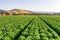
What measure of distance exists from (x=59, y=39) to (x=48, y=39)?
1021 millimetres

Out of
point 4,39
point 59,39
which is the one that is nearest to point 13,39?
point 4,39

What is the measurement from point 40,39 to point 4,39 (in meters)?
3.35

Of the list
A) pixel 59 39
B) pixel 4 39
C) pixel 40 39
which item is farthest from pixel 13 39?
pixel 59 39

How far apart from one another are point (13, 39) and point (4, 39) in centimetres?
169

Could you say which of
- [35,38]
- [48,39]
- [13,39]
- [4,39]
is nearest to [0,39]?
[4,39]

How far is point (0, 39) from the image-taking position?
588 inches

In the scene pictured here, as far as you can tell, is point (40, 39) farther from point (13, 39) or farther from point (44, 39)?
point (13, 39)

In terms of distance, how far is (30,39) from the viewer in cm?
1466

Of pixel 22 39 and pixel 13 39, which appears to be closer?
pixel 22 39

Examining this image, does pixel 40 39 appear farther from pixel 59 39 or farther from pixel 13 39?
pixel 13 39

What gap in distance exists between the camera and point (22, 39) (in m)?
14.7

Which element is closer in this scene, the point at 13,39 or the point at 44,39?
the point at 44,39

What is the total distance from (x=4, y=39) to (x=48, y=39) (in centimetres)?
400

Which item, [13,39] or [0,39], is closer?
[0,39]
